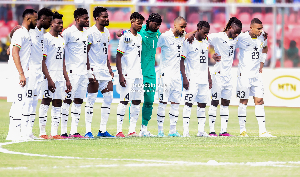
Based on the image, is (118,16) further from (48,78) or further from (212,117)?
(48,78)

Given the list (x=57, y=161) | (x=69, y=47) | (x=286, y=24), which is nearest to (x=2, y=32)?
(x=286, y=24)

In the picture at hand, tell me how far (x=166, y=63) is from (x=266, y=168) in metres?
4.32

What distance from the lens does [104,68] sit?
10977 mm

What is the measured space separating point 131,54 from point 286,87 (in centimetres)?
956

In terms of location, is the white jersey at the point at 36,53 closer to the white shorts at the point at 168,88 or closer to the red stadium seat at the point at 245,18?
the white shorts at the point at 168,88

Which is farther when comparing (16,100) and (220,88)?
(220,88)

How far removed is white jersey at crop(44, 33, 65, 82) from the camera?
10.5 metres

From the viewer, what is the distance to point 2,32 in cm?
2327

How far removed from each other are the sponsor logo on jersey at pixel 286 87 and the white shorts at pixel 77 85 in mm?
10069

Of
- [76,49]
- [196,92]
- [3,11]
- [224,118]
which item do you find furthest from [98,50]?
[3,11]

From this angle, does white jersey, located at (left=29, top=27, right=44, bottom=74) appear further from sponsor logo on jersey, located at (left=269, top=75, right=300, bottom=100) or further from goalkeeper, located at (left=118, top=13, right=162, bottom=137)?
sponsor logo on jersey, located at (left=269, top=75, right=300, bottom=100)

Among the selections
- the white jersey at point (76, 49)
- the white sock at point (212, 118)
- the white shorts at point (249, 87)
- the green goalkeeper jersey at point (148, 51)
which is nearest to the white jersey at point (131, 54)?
the green goalkeeper jersey at point (148, 51)

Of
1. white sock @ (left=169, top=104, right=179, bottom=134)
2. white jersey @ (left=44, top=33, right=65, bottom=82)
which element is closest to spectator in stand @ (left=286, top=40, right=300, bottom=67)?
white sock @ (left=169, top=104, right=179, bottom=134)

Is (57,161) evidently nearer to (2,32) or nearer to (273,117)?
(273,117)
